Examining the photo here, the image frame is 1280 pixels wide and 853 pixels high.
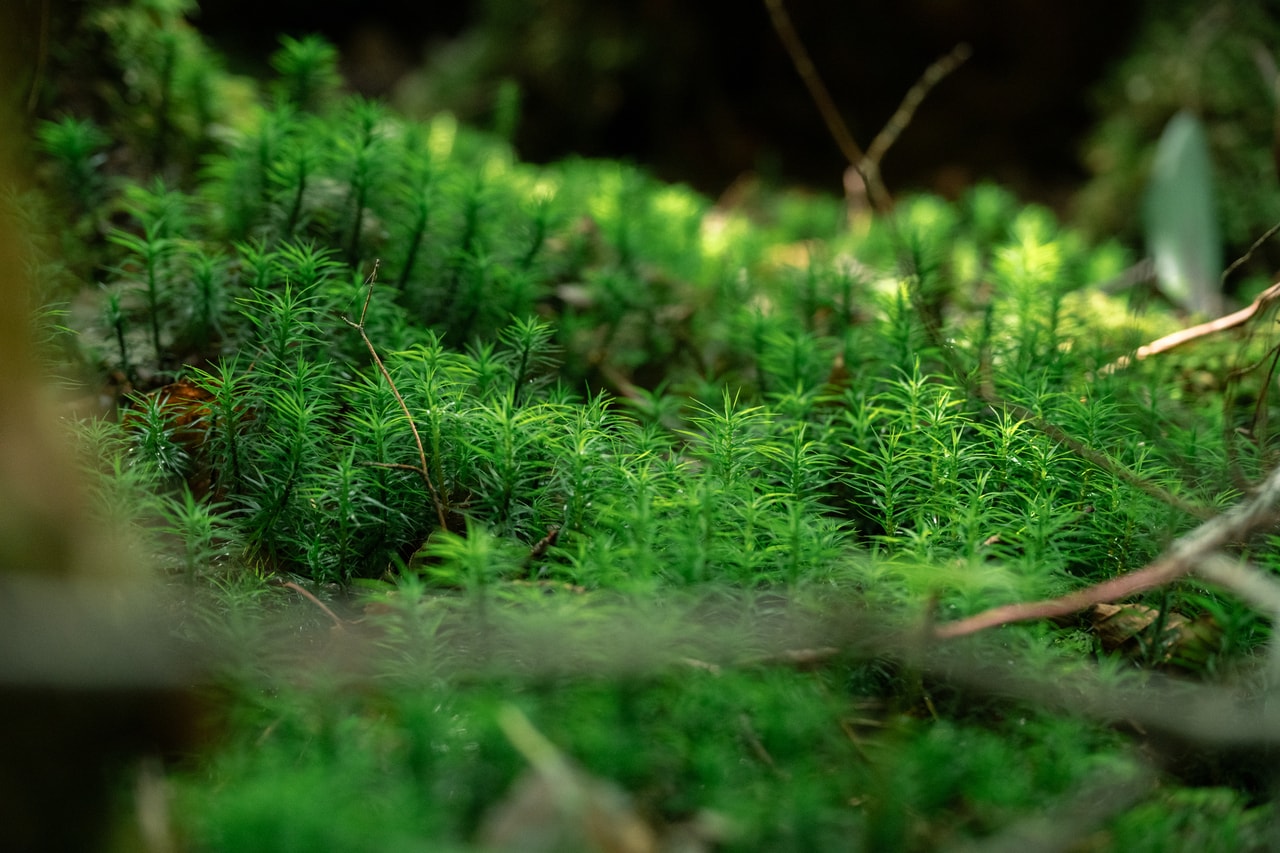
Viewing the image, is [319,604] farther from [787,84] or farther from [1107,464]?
[787,84]

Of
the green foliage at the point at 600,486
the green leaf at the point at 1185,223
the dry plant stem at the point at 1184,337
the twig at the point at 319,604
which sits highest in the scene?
the green leaf at the point at 1185,223

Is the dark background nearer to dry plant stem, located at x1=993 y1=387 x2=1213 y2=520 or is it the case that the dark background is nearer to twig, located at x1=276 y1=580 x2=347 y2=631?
dry plant stem, located at x1=993 y1=387 x2=1213 y2=520

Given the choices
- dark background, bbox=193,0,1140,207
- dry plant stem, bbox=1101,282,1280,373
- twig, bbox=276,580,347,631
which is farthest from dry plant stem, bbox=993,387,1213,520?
dark background, bbox=193,0,1140,207

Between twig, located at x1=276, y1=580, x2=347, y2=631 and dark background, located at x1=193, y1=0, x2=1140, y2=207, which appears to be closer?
twig, located at x1=276, y1=580, x2=347, y2=631

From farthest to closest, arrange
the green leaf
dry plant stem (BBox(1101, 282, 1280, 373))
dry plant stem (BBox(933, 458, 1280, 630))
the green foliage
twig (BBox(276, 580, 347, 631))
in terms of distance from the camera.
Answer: the green leaf < dry plant stem (BBox(1101, 282, 1280, 373)) < twig (BBox(276, 580, 347, 631)) < dry plant stem (BBox(933, 458, 1280, 630)) < the green foliage

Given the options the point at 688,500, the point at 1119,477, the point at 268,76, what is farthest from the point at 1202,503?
the point at 268,76

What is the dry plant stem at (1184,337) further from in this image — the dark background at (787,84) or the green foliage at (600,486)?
the dark background at (787,84)

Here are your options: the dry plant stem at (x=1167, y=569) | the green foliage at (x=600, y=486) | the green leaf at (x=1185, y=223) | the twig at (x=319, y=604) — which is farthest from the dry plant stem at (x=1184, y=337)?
the twig at (x=319, y=604)
